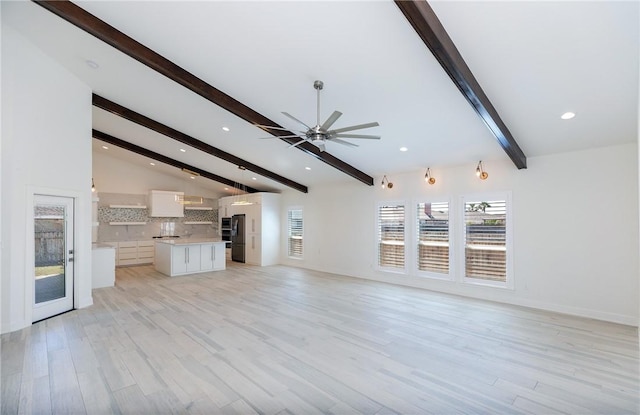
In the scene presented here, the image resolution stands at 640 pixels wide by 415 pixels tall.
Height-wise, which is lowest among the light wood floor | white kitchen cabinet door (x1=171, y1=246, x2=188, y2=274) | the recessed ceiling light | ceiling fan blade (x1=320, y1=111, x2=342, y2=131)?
the light wood floor

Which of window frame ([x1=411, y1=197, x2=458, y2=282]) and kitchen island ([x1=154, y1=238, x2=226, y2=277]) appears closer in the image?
window frame ([x1=411, y1=197, x2=458, y2=282])

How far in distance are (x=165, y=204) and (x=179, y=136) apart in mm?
4597

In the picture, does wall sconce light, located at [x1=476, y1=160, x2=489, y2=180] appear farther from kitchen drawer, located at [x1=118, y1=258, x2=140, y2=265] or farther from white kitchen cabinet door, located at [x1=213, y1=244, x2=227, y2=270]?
kitchen drawer, located at [x1=118, y1=258, x2=140, y2=265]

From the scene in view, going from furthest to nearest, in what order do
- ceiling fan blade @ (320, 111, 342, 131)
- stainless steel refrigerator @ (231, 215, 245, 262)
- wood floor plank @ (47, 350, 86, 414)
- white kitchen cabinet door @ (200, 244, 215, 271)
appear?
1. stainless steel refrigerator @ (231, 215, 245, 262)
2. white kitchen cabinet door @ (200, 244, 215, 271)
3. ceiling fan blade @ (320, 111, 342, 131)
4. wood floor plank @ (47, 350, 86, 414)

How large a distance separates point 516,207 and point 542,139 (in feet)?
4.17

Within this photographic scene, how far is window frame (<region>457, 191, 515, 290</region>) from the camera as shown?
5250 mm

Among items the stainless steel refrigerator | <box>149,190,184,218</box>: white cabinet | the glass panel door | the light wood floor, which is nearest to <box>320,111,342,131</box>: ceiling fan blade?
the light wood floor

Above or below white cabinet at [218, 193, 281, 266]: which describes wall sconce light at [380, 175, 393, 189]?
above

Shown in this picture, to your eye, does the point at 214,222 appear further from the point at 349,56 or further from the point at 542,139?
the point at 542,139

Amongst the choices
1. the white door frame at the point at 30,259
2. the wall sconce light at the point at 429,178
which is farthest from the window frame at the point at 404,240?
the white door frame at the point at 30,259

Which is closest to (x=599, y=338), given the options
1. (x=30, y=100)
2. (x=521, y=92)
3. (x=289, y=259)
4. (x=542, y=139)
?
(x=542, y=139)

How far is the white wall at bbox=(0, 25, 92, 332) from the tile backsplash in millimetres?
5404

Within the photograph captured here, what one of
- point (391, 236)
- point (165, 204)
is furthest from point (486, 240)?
point (165, 204)

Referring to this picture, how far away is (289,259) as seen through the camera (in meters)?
9.69
